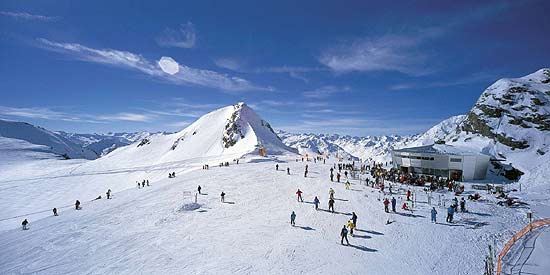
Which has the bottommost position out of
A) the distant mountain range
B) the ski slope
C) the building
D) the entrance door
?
the ski slope

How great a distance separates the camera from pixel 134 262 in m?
17.2

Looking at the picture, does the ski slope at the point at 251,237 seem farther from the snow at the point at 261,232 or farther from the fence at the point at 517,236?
the fence at the point at 517,236

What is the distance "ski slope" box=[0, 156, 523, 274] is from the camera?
16.3 metres

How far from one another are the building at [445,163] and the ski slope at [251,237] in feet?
59.0

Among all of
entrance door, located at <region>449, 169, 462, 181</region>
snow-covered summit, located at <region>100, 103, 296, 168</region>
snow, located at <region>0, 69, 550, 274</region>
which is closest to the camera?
snow, located at <region>0, 69, 550, 274</region>

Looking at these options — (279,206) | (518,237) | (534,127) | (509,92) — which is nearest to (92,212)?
(279,206)

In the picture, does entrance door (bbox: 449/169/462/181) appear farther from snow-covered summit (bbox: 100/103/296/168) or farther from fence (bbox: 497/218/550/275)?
snow-covered summit (bbox: 100/103/296/168)

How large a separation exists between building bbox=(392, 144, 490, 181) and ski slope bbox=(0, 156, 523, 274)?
18.0 metres

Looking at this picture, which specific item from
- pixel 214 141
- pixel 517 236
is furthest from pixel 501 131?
pixel 214 141

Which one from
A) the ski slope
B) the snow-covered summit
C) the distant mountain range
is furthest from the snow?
the snow-covered summit

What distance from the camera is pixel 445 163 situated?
47.6 m

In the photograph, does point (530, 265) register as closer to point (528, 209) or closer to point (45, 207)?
point (528, 209)

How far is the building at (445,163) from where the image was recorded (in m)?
46.7

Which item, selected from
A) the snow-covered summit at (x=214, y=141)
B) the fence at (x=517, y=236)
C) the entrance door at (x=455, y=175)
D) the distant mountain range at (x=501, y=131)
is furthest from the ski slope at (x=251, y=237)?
the snow-covered summit at (x=214, y=141)
